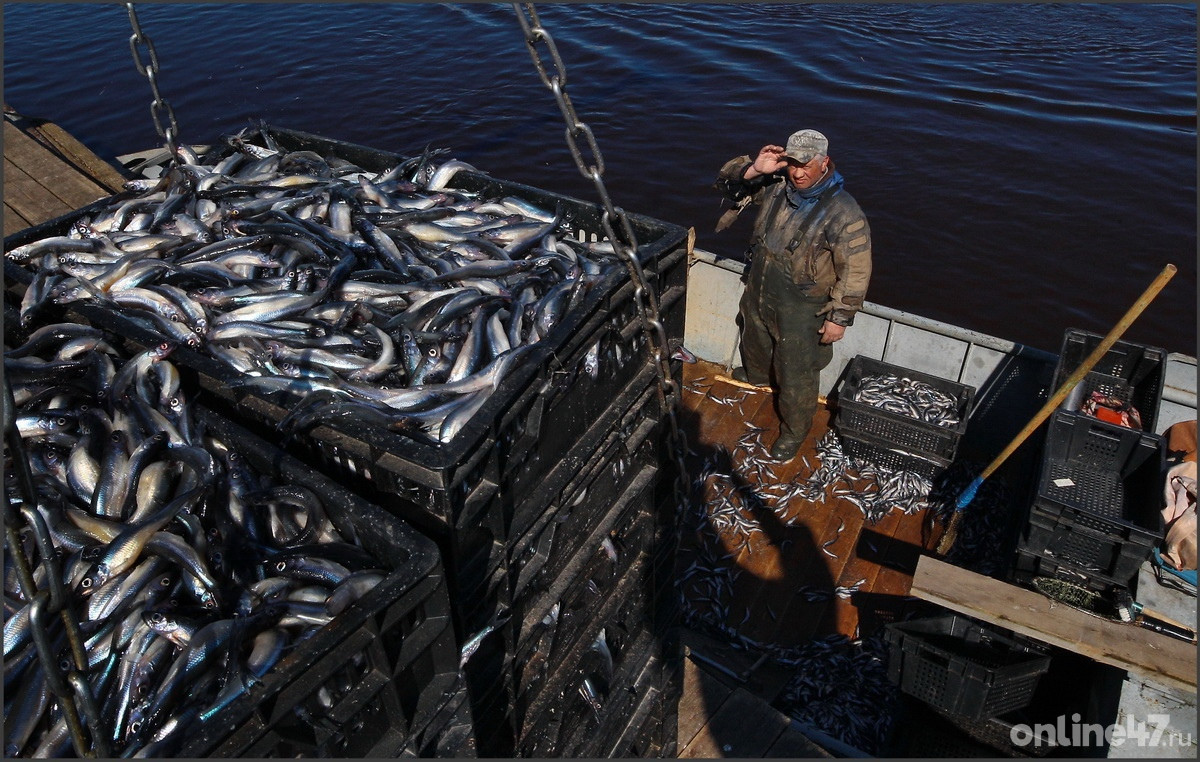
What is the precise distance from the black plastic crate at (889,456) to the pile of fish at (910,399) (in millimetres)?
324

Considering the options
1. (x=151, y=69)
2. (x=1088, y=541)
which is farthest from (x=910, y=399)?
(x=151, y=69)

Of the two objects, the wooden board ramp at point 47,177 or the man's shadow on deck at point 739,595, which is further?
the wooden board ramp at point 47,177

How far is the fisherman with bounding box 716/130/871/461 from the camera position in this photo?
19.1 ft

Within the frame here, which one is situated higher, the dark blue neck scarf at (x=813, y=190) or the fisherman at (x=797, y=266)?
the dark blue neck scarf at (x=813, y=190)

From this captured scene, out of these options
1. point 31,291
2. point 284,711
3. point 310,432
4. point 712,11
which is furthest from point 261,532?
point 712,11

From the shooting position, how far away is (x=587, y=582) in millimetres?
3170

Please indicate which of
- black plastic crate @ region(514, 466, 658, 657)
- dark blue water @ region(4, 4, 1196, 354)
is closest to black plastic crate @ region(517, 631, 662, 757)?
black plastic crate @ region(514, 466, 658, 657)

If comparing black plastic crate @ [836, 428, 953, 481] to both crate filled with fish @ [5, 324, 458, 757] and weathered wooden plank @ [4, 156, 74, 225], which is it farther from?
weathered wooden plank @ [4, 156, 74, 225]

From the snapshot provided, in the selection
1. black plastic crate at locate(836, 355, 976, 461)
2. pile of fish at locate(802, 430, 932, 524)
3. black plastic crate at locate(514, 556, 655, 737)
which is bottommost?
pile of fish at locate(802, 430, 932, 524)

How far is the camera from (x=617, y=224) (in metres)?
3.04

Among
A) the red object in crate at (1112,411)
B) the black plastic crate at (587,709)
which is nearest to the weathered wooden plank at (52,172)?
the black plastic crate at (587,709)

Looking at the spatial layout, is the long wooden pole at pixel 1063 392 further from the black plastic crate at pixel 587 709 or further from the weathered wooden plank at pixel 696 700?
the black plastic crate at pixel 587 709

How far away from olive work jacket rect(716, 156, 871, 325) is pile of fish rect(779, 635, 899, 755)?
2.66 metres

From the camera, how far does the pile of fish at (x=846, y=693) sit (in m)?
4.95
